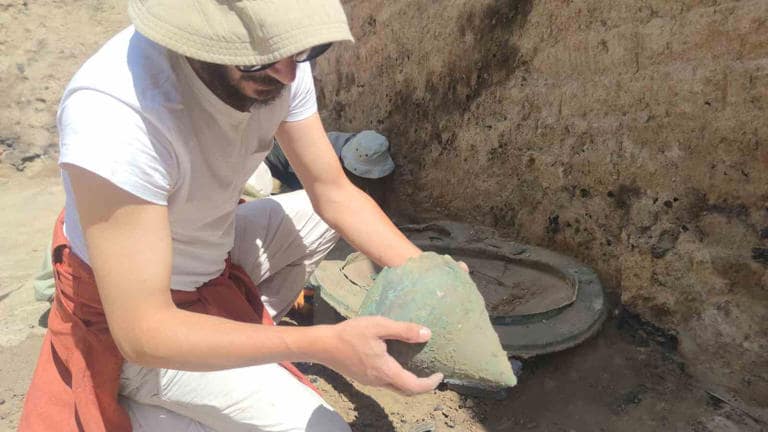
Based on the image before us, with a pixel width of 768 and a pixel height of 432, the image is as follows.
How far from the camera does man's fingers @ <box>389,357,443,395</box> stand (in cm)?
142

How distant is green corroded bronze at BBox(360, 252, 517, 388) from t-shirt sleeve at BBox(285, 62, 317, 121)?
656mm

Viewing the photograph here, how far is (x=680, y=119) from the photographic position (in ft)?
7.77

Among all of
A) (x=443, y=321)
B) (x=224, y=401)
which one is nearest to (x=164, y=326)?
(x=224, y=401)

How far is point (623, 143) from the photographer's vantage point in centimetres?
257

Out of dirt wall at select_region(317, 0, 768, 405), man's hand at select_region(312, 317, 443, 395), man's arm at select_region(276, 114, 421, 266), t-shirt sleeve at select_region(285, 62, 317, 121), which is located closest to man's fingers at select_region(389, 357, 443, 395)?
man's hand at select_region(312, 317, 443, 395)

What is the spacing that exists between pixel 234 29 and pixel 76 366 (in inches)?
40.1

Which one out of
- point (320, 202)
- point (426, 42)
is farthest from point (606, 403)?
point (426, 42)

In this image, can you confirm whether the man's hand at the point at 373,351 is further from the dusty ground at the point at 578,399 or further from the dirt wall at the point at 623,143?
the dirt wall at the point at 623,143

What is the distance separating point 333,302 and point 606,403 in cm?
114

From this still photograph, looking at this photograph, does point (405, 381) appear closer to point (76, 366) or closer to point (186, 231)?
point (186, 231)

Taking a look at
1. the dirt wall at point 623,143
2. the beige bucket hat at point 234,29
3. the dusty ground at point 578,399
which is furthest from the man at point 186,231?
the dirt wall at point 623,143

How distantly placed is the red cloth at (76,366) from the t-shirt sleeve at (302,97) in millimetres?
646

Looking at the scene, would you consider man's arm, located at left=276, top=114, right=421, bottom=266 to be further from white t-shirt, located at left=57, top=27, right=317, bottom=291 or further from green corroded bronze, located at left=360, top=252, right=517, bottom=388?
green corroded bronze, located at left=360, top=252, right=517, bottom=388

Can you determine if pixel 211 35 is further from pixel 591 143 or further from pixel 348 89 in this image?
pixel 348 89
